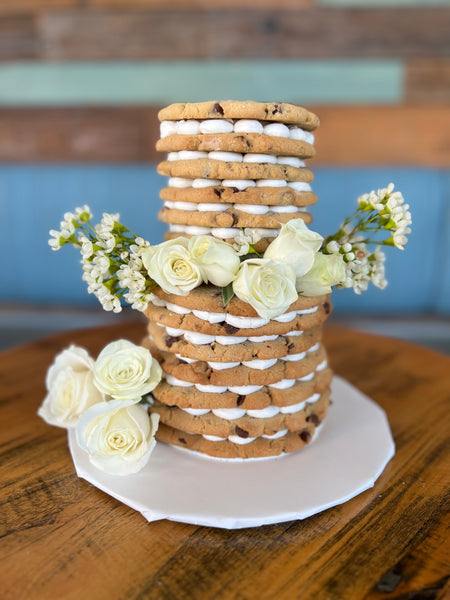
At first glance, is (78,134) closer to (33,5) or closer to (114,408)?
(33,5)

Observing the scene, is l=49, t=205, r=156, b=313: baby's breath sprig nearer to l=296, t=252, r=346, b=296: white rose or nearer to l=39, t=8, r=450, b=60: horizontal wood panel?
l=296, t=252, r=346, b=296: white rose

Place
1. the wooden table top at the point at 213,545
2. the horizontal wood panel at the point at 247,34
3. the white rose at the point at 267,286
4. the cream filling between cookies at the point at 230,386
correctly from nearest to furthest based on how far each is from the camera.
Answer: the wooden table top at the point at 213,545
the white rose at the point at 267,286
the cream filling between cookies at the point at 230,386
the horizontal wood panel at the point at 247,34

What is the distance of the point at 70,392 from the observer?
79 centimetres

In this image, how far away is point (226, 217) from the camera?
2.29ft

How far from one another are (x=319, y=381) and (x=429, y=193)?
57.3 inches

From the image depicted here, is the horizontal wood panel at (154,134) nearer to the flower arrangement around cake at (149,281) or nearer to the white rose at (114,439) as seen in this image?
the flower arrangement around cake at (149,281)

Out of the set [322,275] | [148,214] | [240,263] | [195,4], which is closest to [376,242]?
[322,275]

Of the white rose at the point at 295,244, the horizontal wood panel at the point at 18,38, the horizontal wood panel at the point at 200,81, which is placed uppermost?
the horizontal wood panel at the point at 18,38

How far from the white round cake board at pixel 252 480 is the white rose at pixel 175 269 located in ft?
0.87

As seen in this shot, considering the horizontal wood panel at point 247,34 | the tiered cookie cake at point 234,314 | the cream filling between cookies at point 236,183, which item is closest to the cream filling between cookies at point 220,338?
the tiered cookie cake at point 234,314

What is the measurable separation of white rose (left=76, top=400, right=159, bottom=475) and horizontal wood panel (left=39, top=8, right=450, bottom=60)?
1.72m

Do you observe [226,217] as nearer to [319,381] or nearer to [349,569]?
[319,381]

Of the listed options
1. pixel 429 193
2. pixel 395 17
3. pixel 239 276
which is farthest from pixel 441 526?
pixel 395 17

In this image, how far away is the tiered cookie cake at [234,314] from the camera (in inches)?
27.5
